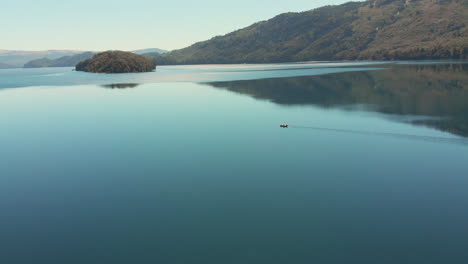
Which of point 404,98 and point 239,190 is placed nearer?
point 239,190

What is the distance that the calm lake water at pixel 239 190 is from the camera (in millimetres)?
21516

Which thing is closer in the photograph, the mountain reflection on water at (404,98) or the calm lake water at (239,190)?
the calm lake water at (239,190)

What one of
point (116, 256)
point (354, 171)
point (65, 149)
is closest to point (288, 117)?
point (354, 171)

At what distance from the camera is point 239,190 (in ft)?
102

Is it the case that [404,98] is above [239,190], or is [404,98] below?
above

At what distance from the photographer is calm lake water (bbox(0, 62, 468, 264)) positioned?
70.6 feet

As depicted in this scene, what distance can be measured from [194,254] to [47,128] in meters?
56.0

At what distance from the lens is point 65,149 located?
1864 inches

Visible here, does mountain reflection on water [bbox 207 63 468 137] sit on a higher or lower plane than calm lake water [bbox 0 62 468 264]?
higher

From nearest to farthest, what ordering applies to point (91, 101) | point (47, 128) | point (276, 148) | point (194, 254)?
point (194, 254)
point (276, 148)
point (47, 128)
point (91, 101)

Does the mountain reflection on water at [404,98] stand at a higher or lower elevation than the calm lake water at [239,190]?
higher

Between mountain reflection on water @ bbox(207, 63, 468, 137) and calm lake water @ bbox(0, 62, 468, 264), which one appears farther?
mountain reflection on water @ bbox(207, 63, 468, 137)

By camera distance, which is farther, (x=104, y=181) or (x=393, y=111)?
(x=393, y=111)

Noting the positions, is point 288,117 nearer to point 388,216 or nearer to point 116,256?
point 388,216
